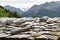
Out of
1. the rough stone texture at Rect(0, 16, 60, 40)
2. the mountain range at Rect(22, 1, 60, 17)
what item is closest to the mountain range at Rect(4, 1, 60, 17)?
the mountain range at Rect(22, 1, 60, 17)

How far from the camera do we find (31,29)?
5.64m

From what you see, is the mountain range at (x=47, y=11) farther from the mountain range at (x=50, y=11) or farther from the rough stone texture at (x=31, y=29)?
the rough stone texture at (x=31, y=29)

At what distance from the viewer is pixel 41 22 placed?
616 centimetres

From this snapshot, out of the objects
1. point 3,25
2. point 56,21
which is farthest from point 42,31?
point 3,25

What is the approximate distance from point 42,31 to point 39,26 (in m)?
0.33

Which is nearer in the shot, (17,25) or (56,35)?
(56,35)


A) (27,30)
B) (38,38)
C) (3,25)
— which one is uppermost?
(3,25)

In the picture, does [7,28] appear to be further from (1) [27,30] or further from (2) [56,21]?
(2) [56,21]

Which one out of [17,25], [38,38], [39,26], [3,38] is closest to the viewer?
[38,38]

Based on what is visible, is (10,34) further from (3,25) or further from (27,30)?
(3,25)

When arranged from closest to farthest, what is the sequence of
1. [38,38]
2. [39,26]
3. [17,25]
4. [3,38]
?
[38,38], [3,38], [39,26], [17,25]

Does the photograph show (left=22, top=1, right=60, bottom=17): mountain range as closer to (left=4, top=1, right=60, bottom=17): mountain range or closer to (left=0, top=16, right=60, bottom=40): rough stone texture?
(left=4, top=1, right=60, bottom=17): mountain range

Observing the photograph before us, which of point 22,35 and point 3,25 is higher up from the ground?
point 3,25

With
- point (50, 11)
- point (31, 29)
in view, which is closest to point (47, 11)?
point (50, 11)
